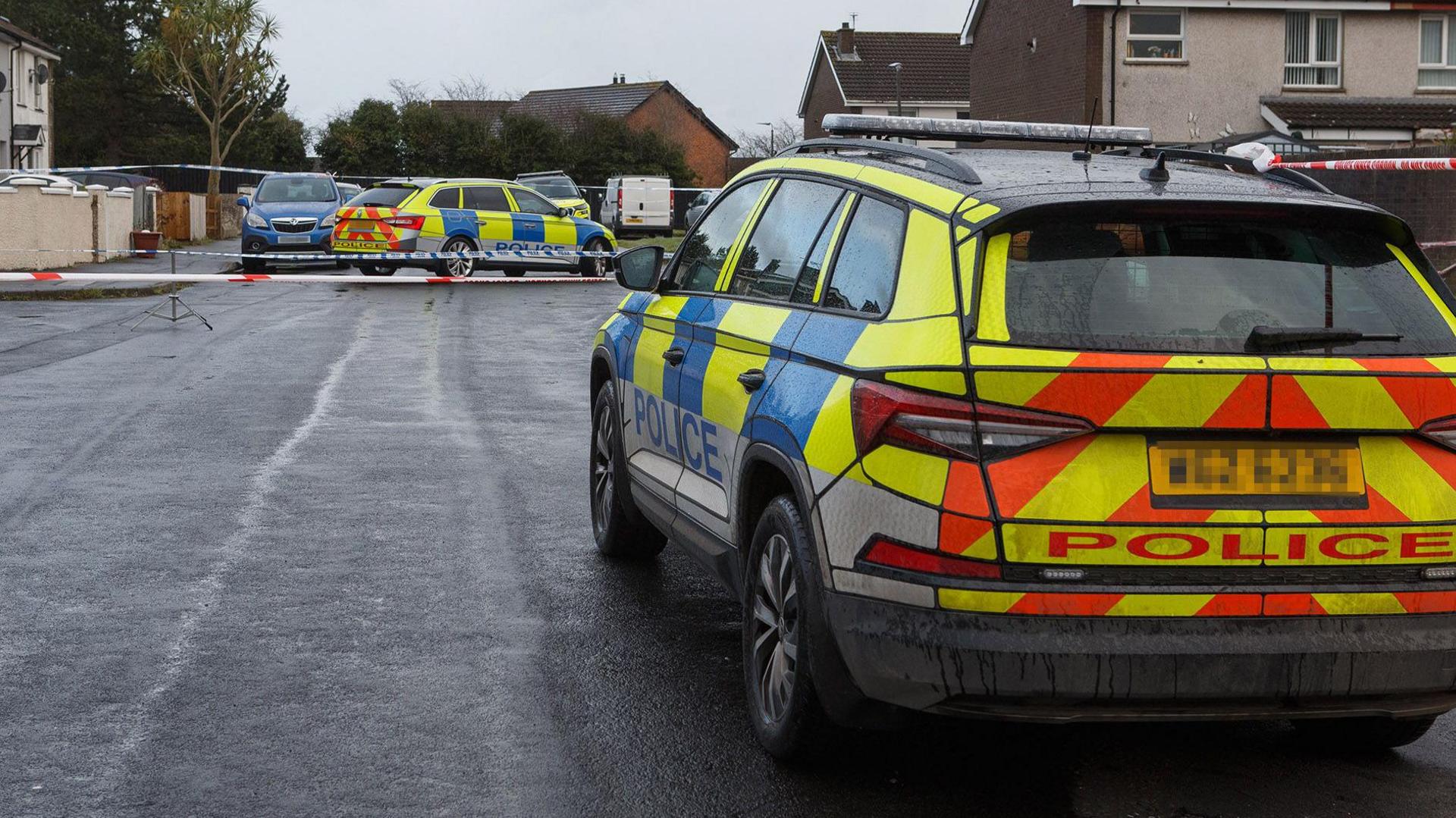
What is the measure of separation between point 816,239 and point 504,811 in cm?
191

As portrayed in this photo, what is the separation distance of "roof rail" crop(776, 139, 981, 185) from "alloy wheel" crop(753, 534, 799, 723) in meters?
1.09

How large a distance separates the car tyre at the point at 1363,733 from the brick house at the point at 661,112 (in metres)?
76.2

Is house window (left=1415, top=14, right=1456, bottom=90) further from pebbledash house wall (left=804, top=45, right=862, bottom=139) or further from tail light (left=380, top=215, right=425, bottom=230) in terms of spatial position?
pebbledash house wall (left=804, top=45, right=862, bottom=139)

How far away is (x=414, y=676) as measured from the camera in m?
→ 5.64

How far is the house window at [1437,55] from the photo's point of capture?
40.8m

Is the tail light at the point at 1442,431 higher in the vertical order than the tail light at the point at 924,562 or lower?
higher

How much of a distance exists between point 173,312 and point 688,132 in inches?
2676

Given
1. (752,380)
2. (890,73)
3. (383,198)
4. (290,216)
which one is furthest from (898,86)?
(752,380)

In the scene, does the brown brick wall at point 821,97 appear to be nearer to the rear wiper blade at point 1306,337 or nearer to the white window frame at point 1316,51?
the white window frame at point 1316,51

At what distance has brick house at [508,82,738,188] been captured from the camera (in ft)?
278

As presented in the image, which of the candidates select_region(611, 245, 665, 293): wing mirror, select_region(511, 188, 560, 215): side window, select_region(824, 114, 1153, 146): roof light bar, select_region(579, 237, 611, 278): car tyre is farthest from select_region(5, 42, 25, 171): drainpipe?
select_region(824, 114, 1153, 146): roof light bar

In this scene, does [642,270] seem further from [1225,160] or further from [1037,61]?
[1037,61]

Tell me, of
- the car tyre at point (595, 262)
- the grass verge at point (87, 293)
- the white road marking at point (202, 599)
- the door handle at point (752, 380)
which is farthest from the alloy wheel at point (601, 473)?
the car tyre at point (595, 262)

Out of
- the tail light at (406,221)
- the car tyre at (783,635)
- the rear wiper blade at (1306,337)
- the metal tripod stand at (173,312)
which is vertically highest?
the tail light at (406,221)
